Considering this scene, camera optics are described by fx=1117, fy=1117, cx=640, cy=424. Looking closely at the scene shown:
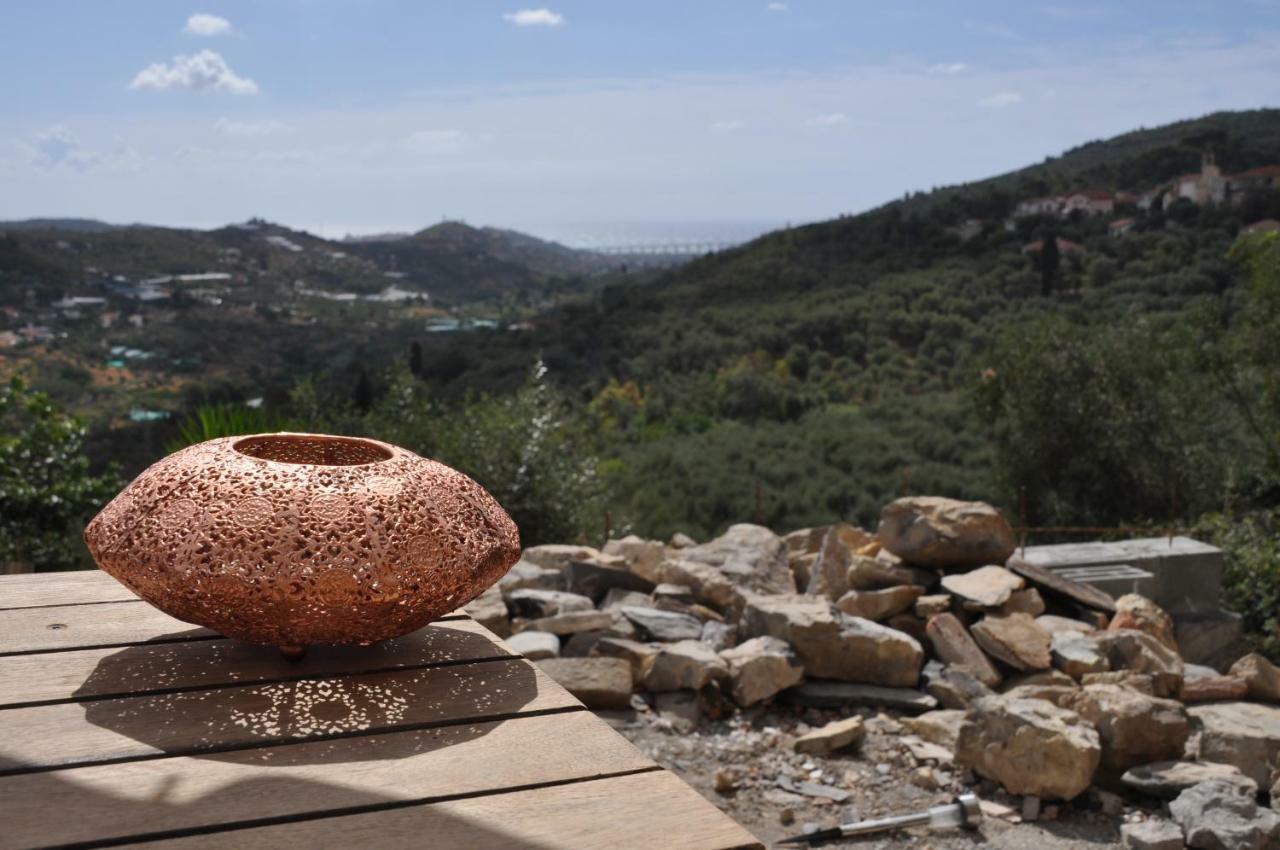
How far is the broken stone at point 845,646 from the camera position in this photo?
520cm

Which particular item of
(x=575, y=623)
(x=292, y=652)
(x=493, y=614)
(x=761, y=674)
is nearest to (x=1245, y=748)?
(x=761, y=674)

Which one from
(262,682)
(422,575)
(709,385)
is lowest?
(709,385)

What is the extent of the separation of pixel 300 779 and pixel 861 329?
32.0 metres

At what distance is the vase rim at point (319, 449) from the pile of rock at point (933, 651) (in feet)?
9.35

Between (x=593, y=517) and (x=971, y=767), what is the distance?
250 inches

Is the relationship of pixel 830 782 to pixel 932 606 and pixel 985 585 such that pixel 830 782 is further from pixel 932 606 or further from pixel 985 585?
pixel 985 585

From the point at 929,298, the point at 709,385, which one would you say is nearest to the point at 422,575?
the point at 709,385

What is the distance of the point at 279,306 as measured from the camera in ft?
124

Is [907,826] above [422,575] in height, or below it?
below

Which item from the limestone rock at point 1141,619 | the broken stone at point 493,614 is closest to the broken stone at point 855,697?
the limestone rock at point 1141,619

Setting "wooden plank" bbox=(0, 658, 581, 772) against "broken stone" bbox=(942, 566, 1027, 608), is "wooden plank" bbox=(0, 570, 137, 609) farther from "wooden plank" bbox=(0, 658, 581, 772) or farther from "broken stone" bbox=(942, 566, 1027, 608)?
"broken stone" bbox=(942, 566, 1027, 608)

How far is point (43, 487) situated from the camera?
6.95 meters

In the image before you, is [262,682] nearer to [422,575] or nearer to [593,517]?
[422,575]

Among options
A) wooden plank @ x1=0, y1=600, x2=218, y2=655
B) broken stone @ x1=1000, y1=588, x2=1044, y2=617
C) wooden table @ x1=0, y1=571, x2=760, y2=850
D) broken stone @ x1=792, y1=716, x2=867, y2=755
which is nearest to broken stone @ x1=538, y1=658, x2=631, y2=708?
broken stone @ x1=792, y1=716, x2=867, y2=755
